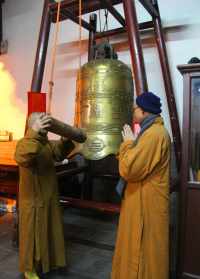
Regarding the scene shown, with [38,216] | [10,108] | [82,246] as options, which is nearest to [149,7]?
[38,216]

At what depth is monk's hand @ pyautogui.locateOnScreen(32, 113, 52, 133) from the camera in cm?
179

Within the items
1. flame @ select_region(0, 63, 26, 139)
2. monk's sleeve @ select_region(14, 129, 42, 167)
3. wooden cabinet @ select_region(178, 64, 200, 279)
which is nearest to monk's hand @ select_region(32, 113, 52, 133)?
monk's sleeve @ select_region(14, 129, 42, 167)

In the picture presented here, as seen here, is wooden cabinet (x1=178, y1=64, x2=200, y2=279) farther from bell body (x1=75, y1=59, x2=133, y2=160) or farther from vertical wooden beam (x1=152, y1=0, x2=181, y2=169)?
vertical wooden beam (x1=152, y1=0, x2=181, y2=169)

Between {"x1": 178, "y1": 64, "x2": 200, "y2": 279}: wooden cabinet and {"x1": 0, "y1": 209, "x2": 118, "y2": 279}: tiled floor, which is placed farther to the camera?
{"x1": 0, "y1": 209, "x2": 118, "y2": 279}: tiled floor

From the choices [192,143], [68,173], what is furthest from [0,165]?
[192,143]

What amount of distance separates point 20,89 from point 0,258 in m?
2.81

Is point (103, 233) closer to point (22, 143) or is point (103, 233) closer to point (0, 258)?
point (0, 258)

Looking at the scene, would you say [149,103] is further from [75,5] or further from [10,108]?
[10,108]

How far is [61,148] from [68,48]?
2530 mm

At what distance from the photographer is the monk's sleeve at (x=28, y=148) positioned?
1.90m

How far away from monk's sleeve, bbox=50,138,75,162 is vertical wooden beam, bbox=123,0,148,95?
67cm

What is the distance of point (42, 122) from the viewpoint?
5.91 feet

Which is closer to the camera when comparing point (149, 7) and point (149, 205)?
point (149, 205)

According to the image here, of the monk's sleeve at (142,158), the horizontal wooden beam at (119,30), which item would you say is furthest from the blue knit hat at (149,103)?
the horizontal wooden beam at (119,30)
